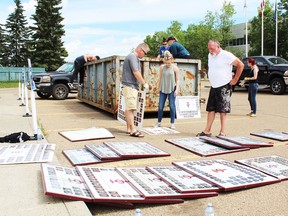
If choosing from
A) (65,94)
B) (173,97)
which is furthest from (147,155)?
(65,94)

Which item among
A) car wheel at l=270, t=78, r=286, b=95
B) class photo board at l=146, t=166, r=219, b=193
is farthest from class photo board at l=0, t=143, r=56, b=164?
car wheel at l=270, t=78, r=286, b=95

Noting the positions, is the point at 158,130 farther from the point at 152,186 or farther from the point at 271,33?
the point at 271,33

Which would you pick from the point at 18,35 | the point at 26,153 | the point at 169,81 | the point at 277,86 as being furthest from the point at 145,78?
the point at 18,35

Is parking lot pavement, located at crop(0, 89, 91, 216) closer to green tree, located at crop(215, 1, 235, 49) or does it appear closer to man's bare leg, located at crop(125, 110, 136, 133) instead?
man's bare leg, located at crop(125, 110, 136, 133)

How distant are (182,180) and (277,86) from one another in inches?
608

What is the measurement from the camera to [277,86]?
58.9 feet

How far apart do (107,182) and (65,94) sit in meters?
13.5

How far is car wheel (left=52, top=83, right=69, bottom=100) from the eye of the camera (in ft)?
54.4

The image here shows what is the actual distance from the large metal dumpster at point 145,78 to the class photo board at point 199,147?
10.3ft

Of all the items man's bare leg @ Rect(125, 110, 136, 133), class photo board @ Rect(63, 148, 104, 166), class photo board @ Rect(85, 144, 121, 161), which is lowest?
class photo board @ Rect(63, 148, 104, 166)

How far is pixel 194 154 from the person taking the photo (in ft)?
18.4

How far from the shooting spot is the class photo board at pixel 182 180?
3.81 metres

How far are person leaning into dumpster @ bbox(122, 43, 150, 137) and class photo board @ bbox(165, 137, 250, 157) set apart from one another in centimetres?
97

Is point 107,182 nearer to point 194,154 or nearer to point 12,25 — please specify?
point 194,154
